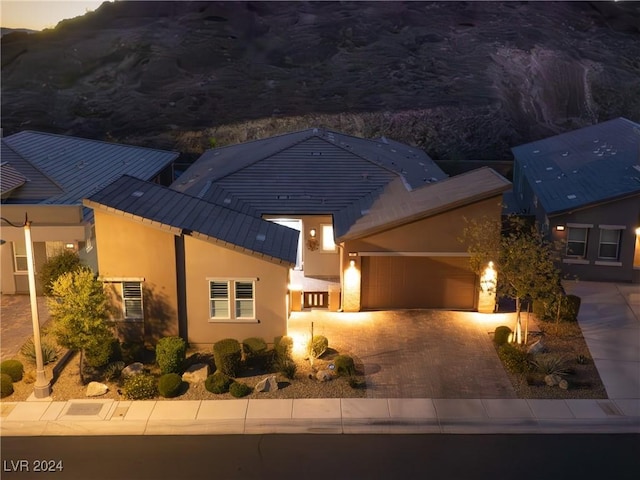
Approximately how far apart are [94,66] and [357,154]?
70.2 m

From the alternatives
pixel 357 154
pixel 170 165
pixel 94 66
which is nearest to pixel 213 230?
pixel 357 154

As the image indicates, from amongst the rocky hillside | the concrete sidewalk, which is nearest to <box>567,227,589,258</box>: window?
the concrete sidewalk

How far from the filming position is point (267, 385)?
73.0ft

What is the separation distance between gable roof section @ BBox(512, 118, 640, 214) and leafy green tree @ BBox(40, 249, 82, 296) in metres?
22.6

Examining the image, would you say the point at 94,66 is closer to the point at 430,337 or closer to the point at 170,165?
the point at 170,165

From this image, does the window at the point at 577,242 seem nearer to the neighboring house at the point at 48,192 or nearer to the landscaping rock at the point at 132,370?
the landscaping rock at the point at 132,370

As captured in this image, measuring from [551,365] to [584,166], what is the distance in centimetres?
1849

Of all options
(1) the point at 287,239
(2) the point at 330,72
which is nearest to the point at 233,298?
(1) the point at 287,239

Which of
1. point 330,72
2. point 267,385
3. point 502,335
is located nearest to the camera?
point 267,385

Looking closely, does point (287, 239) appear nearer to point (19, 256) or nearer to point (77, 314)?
point (77, 314)

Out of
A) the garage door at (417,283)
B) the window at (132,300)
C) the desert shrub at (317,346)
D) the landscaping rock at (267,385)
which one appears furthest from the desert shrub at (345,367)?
the window at (132,300)

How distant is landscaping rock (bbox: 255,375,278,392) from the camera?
22.1 metres

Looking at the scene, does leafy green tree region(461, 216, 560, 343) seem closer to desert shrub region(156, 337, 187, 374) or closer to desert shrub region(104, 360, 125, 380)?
desert shrub region(156, 337, 187, 374)

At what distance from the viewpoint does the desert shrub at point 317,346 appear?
78.6ft
